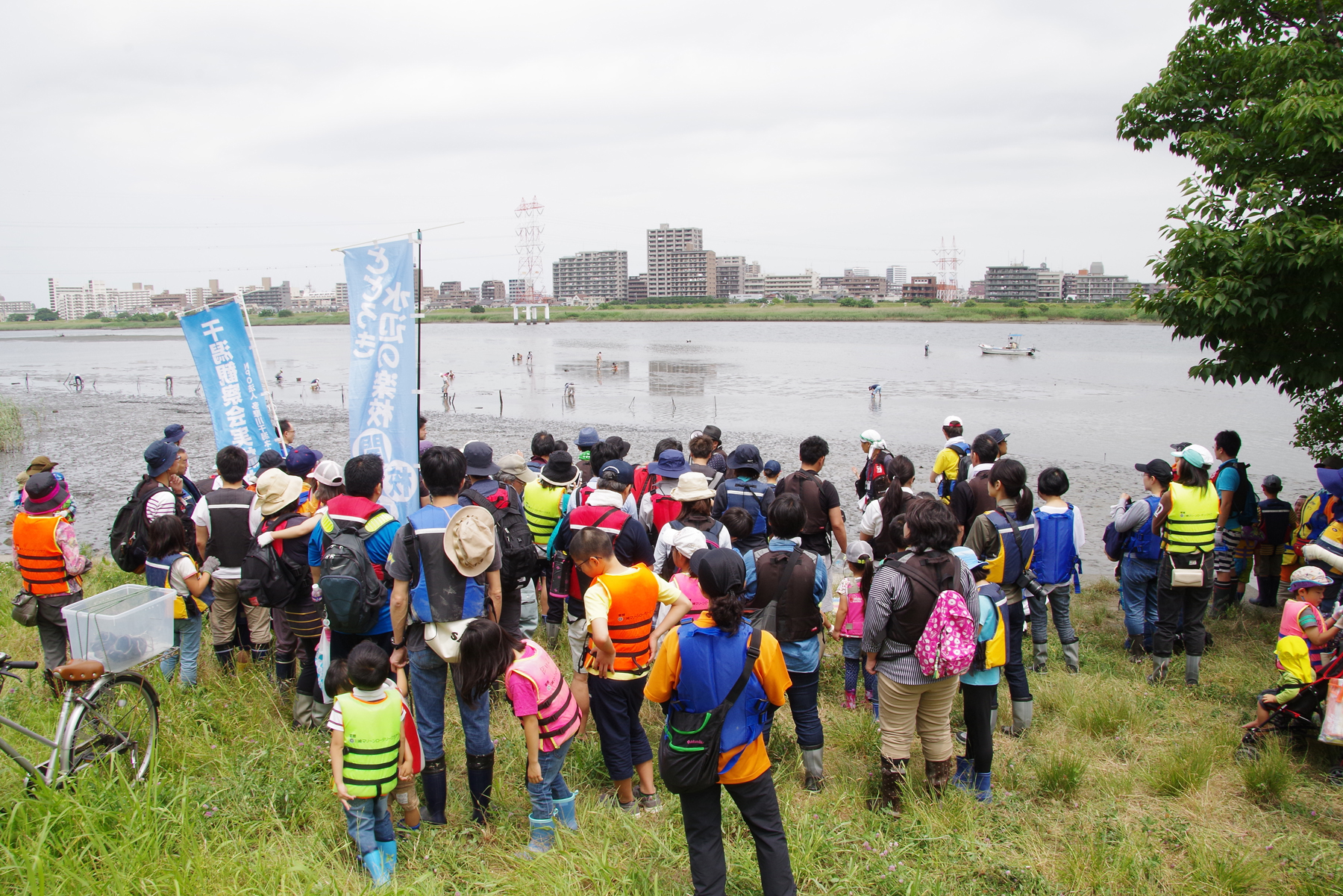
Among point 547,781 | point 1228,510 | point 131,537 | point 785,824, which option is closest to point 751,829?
point 785,824

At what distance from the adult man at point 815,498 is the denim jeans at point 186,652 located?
14.8ft

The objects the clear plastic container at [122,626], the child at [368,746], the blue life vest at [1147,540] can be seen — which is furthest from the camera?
the blue life vest at [1147,540]

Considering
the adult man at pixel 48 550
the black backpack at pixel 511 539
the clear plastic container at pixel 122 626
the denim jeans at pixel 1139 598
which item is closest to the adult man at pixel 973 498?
the denim jeans at pixel 1139 598

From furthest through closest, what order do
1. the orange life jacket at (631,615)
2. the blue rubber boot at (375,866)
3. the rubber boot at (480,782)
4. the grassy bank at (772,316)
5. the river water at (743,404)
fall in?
1. the grassy bank at (772,316)
2. the river water at (743,404)
3. the rubber boot at (480,782)
4. the orange life jacket at (631,615)
5. the blue rubber boot at (375,866)

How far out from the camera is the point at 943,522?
4043 mm

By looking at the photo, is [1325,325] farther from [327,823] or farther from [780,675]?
[327,823]

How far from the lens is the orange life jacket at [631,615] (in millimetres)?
4004

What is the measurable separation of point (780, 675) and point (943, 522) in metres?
1.38

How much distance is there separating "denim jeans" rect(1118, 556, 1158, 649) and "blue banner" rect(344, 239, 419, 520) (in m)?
6.25

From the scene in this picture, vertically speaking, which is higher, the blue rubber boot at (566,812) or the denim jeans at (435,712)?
the denim jeans at (435,712)

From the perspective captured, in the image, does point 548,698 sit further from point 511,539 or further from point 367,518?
point 367,518

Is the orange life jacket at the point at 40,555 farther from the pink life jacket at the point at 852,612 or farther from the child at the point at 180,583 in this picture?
the pink life jacket at the point at 852,612

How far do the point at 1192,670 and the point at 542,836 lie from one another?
207 inches

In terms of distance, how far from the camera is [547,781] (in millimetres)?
3904
